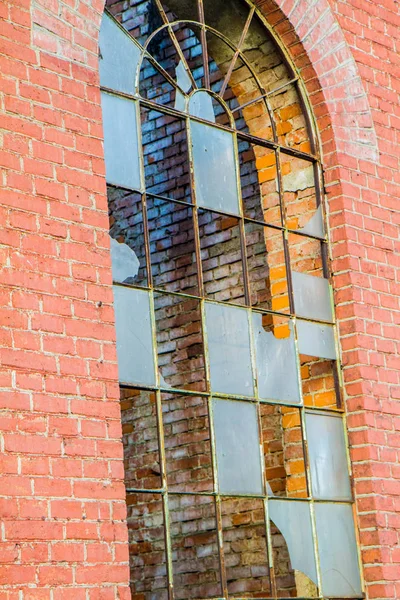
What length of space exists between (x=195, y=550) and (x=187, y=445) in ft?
2.01

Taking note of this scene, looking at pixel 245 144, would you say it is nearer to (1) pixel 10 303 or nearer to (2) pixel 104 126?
(2) pixel 104 126

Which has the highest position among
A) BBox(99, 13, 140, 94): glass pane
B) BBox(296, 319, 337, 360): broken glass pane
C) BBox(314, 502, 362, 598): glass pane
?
BBox(99, 13, 140, 94): glass pane

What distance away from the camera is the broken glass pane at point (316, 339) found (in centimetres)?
531

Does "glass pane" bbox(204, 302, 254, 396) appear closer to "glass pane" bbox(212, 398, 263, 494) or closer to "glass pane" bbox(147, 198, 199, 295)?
"glass pane" bbox(212, 398, 263, 494)

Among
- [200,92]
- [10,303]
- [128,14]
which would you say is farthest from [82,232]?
[128,14]

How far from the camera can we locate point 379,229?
5703 millimetres

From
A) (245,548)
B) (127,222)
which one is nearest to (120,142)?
(127,222)

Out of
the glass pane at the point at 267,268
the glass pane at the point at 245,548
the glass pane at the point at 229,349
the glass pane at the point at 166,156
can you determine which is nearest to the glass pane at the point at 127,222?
the glass pane at the point at 166,156

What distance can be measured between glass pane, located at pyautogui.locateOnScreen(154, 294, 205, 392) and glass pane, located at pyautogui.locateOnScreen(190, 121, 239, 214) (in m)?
1.19

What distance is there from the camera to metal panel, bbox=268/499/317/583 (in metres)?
4.86

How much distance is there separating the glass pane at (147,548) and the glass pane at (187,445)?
0.98 feet

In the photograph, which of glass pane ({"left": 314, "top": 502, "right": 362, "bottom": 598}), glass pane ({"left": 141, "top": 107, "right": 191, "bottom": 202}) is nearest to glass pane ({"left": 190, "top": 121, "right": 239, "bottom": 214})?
glass pane ({"left": 141, "top": 107, "right": 191, "bottom": 202})

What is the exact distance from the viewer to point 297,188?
18.6 ft

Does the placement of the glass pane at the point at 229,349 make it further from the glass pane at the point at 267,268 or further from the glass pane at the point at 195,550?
the glass pane at the point at 195,550
